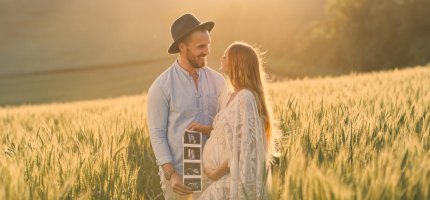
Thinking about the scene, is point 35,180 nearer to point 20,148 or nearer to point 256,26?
point 20,148

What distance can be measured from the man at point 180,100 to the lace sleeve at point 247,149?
56cm

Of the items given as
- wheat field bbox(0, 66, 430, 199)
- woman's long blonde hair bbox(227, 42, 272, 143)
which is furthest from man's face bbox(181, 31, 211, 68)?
wheat field bbox(0, 66, 430, 199)

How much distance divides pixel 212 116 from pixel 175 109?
263 millimetres

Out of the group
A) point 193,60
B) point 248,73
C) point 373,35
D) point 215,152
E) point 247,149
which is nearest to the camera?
point 247,149

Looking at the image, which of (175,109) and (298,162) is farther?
(175,109)

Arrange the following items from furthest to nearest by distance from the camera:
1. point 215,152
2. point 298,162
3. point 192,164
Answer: point 192,164 → point 215,152 → point 298,162

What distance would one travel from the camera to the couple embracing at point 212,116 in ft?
10.4

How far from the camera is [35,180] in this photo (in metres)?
2.70

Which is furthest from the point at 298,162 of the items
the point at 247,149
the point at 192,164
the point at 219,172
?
the point at 192,164

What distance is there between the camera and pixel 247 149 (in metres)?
3.15

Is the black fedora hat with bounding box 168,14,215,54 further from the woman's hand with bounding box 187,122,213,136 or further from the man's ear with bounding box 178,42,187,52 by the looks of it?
the woman's hand with bounding box 187,122,213,136

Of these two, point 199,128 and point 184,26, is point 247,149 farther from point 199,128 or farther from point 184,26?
point 184,26

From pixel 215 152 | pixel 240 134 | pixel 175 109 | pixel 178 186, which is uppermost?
pixel 175 109

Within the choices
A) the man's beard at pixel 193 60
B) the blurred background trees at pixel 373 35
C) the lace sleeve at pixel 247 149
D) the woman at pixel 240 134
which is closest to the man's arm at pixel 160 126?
the man's beard at pixel 193 60
